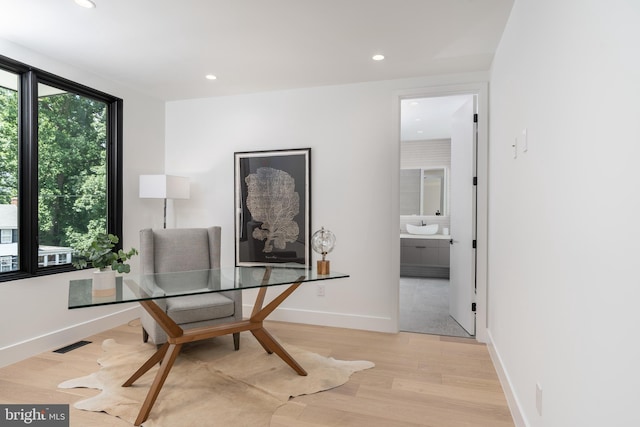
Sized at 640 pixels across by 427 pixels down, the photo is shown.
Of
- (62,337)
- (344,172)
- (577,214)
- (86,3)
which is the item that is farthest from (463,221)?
(62,337)

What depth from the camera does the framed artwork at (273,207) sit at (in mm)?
4023

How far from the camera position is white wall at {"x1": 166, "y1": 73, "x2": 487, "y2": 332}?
375 cm

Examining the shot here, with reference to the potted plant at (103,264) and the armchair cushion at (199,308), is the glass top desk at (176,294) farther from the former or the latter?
the armchair cushion at (199,308)

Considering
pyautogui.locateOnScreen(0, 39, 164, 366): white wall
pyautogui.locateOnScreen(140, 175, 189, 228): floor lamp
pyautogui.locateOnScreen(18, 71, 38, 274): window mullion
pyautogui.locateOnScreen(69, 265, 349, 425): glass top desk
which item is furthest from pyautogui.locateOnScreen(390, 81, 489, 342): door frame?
pyautogui.locateOnScreen(18, 71, 38, 274): window mullion

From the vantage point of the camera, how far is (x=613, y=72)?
39.8 inches

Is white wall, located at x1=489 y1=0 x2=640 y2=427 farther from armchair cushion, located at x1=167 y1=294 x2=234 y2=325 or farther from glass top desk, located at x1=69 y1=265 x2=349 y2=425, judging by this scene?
armchair cushion, located at x1=167 y1=294 x2=234 y2=325

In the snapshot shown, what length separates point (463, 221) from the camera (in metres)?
3.79

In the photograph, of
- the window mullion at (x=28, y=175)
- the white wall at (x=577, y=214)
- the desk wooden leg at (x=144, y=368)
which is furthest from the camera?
the window mullion at (x=28, y=175)

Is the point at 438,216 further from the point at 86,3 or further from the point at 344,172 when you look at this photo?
the point at 86,3

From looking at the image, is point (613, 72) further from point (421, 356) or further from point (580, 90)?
point (421, 356)

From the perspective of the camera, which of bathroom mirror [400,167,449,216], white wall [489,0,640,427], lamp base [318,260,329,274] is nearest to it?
white wall [489,0,640,427]

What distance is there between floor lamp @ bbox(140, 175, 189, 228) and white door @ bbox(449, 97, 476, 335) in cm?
306

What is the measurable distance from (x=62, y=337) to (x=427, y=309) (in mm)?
3896

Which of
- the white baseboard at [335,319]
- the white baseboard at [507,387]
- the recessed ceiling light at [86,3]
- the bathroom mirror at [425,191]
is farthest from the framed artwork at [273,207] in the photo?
the bathroom mirror at [425,191]
